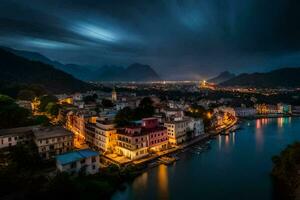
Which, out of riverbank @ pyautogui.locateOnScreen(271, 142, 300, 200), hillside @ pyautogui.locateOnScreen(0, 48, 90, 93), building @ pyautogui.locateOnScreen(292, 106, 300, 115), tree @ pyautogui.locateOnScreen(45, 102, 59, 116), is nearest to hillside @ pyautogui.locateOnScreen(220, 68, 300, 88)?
building @ pyautogui.locateOnScreen(292, 106, 300, 115)

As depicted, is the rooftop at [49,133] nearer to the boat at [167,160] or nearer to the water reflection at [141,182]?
the water reflection at [141,182]

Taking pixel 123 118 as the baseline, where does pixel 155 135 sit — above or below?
below

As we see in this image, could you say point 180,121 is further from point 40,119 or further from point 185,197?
point 40,119

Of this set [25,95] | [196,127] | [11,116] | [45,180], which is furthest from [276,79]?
[45,180]

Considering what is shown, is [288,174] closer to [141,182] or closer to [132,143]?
[141,182]

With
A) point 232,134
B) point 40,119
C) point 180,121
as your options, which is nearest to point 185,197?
point 180,121

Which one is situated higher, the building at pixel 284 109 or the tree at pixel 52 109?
the tree at pixel 52 109

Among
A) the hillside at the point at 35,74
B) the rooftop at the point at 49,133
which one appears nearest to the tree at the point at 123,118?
the rooftop at the point at 49,133
